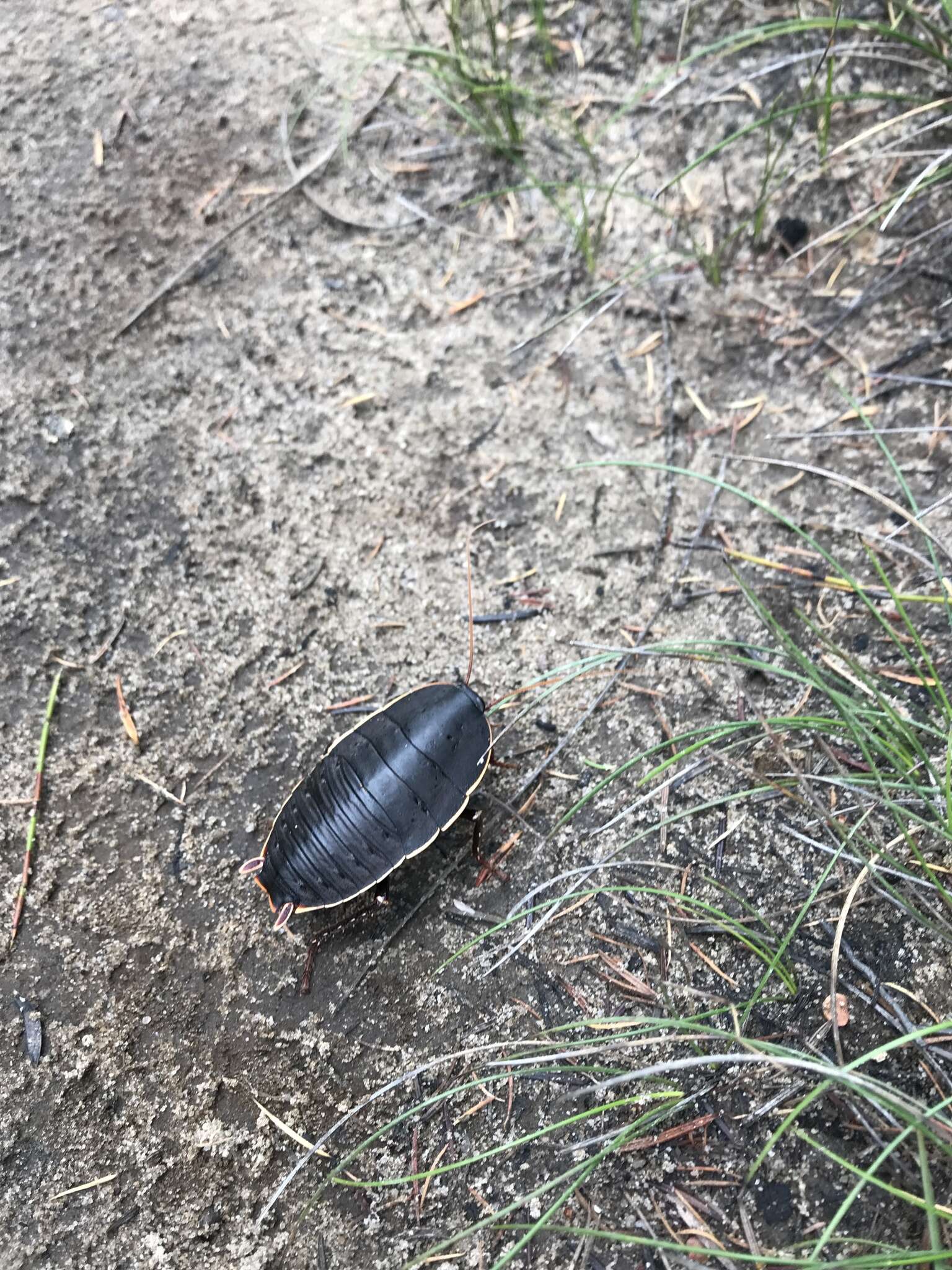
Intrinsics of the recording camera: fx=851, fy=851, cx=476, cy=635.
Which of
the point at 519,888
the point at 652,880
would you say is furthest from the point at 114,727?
the point at 652,880

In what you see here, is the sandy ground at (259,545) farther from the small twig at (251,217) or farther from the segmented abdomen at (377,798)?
the segmented abdomen at (377,798)

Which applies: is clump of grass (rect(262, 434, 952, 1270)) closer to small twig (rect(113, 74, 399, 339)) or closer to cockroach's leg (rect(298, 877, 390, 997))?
cockroach's leg (rect(298, 877, 390, 997))

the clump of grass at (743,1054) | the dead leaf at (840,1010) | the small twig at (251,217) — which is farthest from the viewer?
the small twig at (251,217)

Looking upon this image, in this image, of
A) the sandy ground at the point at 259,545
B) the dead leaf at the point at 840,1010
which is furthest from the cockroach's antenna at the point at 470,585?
the dead leaf at the point at 840,1010

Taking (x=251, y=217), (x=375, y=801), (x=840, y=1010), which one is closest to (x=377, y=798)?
(x=375, y=801)

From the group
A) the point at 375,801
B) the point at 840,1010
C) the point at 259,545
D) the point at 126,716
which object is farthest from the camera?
the point at 259,545

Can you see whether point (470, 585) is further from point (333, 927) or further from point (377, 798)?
point (333, 927)

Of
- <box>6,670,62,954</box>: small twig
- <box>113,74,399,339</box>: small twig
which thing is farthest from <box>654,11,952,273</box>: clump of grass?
<box>6,670,62,954</box>: small twig
